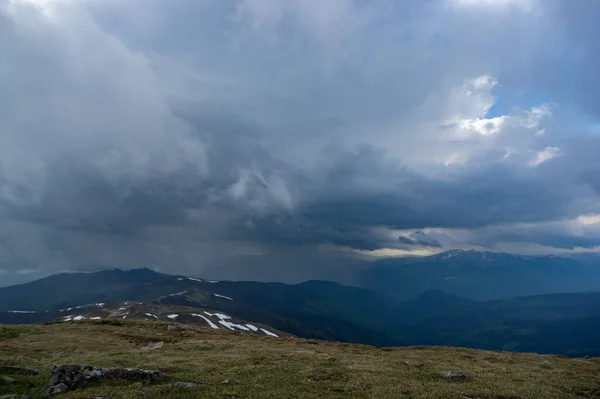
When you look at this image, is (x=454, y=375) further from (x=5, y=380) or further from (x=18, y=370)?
(x=18, y=370)

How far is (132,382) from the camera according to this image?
27.1 metres

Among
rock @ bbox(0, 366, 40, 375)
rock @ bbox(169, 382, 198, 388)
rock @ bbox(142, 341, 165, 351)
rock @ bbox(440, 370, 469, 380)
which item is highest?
rock @ bbox(0, 366, 40, 375)

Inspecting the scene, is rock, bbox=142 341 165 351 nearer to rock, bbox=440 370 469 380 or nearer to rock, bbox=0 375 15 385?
rock, bbox=0 375 15 385

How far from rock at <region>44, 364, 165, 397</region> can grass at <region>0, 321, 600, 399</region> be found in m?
0.93

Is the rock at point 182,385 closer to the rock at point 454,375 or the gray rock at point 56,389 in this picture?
the gray rock at point 56,389

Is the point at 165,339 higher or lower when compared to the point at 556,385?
higher

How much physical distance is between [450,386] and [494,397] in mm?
3470

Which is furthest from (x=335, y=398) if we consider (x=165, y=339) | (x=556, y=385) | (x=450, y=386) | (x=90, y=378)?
(x=165, y=339)

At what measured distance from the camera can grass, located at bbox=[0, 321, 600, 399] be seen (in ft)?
89.1

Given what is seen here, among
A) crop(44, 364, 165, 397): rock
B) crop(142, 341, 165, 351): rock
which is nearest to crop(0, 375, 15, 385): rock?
crop(44, 364, 165, 397): rock

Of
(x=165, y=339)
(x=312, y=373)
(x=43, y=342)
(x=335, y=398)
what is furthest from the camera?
(x=165, y=339)

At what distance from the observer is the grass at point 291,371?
27.2 metres

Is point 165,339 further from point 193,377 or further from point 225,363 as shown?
point 193,377

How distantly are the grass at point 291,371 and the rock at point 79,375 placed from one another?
93 cm
